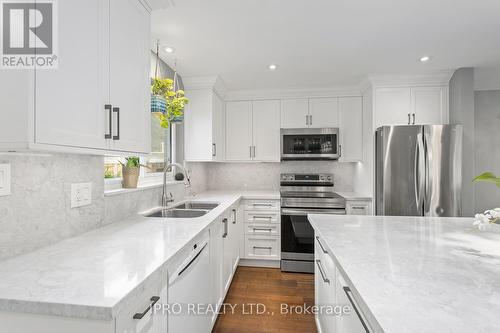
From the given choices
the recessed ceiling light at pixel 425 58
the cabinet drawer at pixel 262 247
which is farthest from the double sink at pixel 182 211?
the recessed ceiling light at pixel 425 58

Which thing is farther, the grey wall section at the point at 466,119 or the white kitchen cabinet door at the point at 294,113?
the white kitchen cabinet door at the point at 294,113

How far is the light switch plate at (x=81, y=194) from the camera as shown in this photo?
130 centimetres

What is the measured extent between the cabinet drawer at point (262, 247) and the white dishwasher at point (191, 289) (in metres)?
1.46

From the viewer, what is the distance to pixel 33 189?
3.55 ft

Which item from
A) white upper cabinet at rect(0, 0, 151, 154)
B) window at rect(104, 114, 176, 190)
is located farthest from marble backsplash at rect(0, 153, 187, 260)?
window at rect(104, 114, 176, 190)

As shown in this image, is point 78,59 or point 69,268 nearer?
point 69,268

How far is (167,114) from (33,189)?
109 cm

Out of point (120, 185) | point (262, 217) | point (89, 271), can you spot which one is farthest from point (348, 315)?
point (262, 217)

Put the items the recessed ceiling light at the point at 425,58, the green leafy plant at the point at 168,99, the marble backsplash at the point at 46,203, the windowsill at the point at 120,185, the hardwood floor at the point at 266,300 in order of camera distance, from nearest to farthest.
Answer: the marble backsplash at the point at 46,203 < the windowsill at the point at 120,185 < the green leafy plant at the point at 168,99 < the hardwood floor at the point at 266,300 < the recessed ceiling light at the point at 425,58

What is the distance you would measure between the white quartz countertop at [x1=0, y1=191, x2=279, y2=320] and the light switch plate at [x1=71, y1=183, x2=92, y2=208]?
0.17 m

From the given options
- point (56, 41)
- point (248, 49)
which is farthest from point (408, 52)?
point (56, 41)

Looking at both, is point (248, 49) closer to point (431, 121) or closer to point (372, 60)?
point (372, 60)

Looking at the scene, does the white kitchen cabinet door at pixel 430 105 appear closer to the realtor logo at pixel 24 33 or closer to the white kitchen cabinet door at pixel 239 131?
the white kitchen cabinet door at pixel 239 131

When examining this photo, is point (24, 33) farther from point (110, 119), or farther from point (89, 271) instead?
point (89, 271)
